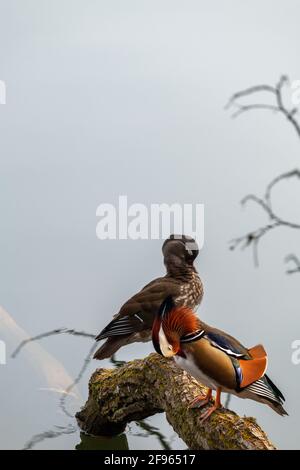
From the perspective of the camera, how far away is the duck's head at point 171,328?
178 centimetres

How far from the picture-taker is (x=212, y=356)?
175cm

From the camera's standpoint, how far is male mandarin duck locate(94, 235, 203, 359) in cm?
208

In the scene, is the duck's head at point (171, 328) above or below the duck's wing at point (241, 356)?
above

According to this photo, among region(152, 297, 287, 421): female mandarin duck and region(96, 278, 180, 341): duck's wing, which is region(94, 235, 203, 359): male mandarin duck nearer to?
region(96, 278, 180, 341): duck's wing

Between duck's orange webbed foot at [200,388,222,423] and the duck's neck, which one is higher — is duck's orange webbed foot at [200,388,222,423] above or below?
below

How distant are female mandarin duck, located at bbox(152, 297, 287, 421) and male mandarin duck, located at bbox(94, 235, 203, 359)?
0.27 metres

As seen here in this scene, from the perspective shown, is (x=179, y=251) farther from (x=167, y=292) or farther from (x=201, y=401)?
(x=201, y=401)

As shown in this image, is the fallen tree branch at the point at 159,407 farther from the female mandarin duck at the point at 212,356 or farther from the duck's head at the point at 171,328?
the duck's head at the point at 171,328

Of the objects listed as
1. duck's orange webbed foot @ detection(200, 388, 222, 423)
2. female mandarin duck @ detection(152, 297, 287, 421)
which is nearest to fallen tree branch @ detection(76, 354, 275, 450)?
duck's orange webbed foot @ detection(200, 388, 222, 423)

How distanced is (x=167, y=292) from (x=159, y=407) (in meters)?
0.51

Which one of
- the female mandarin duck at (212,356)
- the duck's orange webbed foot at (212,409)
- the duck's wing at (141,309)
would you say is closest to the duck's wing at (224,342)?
the female mandarin duck at (212,356)

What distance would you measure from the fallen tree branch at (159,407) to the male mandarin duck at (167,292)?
20 cm
